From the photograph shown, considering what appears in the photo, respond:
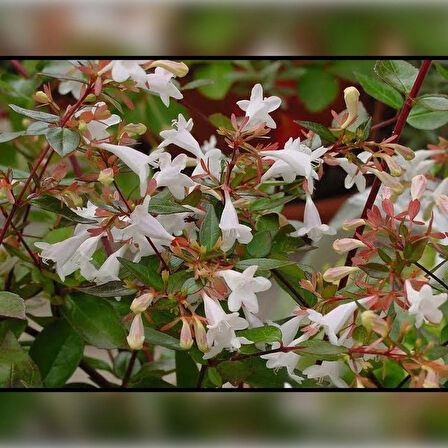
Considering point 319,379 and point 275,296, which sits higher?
point 275,296

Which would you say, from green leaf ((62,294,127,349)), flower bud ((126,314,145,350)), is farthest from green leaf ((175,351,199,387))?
flower bud ((126,314,145,350))

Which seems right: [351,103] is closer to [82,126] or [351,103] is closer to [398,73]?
[398,73]

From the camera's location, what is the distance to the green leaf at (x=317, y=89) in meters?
0.92

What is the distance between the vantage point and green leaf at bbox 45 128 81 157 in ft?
1.15

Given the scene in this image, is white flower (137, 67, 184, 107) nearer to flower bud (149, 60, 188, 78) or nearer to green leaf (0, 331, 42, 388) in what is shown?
flower bud (149, 60, 188, 78)

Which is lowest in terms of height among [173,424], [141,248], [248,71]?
[173,424]

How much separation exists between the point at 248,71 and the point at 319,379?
2.61 feet

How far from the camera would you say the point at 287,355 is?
1.36ft

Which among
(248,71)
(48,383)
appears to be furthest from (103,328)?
(248,71)

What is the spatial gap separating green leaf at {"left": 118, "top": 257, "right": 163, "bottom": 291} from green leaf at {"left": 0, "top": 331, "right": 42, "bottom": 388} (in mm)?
132
